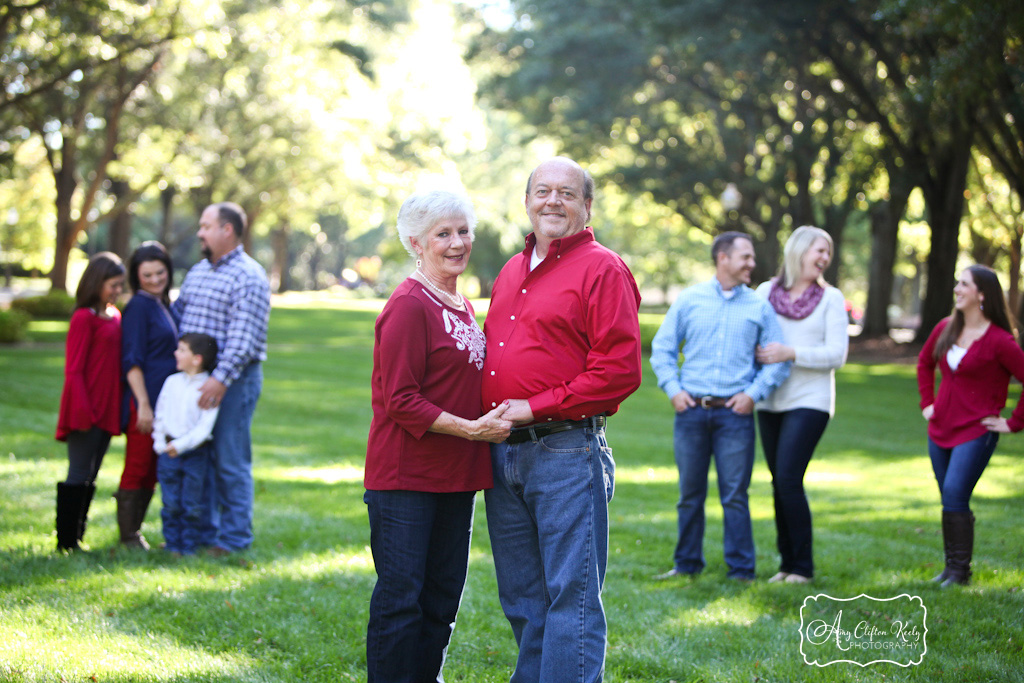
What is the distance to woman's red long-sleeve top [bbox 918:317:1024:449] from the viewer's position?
559 centimetres

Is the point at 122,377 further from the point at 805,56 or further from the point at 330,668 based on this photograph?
the point at 805,56

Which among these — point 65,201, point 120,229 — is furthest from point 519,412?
point 120,229

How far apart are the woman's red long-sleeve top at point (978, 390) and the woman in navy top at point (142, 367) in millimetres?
5256

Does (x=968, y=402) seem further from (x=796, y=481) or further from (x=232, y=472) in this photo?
(x=232, y=472)

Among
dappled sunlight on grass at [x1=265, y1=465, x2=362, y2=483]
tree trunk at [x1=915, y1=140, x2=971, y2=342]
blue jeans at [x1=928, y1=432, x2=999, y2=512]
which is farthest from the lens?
tree trunk at [x1=915, y1=140, x2=971, y2=342]

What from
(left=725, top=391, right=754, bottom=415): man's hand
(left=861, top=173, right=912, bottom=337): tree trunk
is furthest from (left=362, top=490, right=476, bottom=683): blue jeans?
(left=861, top=173, right=912, bottom=337): tree trunk

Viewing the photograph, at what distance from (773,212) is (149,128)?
1987 centimetres

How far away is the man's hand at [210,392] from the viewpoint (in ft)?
18.8

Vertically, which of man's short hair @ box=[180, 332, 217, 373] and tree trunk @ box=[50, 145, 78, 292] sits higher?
tree trunk @ box=[50, 145, 78, 292]

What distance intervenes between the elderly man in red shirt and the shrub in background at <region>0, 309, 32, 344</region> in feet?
59.7

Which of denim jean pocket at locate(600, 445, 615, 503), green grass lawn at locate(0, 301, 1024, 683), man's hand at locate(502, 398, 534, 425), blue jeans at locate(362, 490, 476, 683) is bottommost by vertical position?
green grass lawn at locate(0, 301, 1024, 683)

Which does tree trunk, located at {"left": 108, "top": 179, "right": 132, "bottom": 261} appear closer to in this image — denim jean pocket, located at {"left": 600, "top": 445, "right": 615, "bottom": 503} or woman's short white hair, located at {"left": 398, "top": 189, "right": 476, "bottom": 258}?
woman's short white hair, located at {"left": 398, "top": 189, "right": 476, "bottom": 258}

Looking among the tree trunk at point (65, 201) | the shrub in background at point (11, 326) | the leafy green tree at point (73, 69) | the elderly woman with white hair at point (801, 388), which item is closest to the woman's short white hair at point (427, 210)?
the elderly woman with white hair at point (801, 388)

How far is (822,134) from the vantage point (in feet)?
82.8
